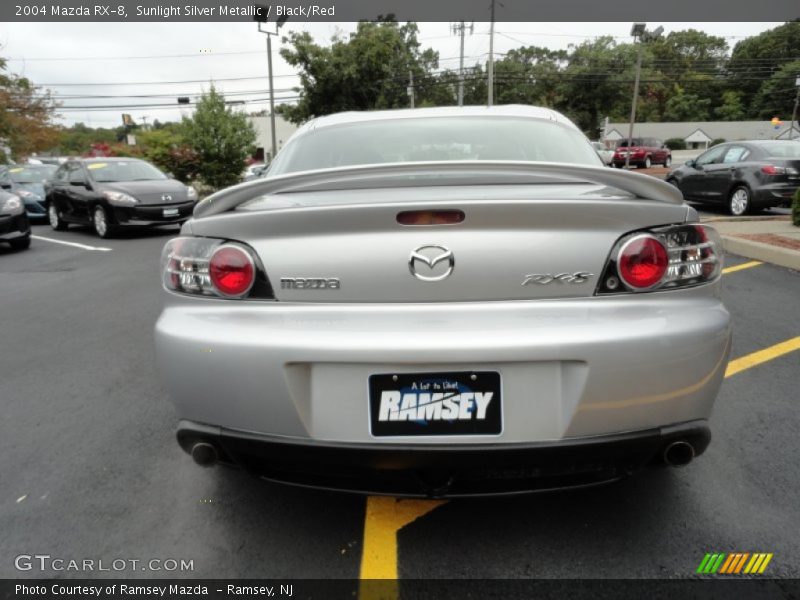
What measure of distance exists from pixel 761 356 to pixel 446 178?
9.40 feet

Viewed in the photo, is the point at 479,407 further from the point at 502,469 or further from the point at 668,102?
the point at 668,102

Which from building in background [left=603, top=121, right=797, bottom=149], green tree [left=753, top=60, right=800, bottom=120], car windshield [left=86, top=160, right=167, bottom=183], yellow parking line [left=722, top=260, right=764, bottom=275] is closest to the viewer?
yellow parking line [left=722, top=260, right=764, bottom=275]

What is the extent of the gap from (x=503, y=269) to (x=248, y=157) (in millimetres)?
19699

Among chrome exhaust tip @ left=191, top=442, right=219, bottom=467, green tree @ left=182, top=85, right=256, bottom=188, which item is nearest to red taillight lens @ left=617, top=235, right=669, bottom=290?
chrome exhaust tip @ left=191, top=442, right=219, bottom=467

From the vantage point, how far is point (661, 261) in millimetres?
1695

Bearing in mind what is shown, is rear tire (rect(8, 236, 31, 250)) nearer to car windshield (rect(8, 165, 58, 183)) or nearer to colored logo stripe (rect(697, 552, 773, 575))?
car windshield (rect(8, 165, 58, 183))

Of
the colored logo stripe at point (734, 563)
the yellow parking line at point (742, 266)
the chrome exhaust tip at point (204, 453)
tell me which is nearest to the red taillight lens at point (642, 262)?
the colored logo stripe at point (734, 563)

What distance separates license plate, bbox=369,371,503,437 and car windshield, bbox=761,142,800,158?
11.0m

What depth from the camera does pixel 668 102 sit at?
75062mm

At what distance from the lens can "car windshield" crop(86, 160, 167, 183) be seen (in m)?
10.9

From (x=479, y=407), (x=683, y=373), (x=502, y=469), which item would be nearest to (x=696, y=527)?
(x=683, y=373)

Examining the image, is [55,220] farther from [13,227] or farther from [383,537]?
[383,537]

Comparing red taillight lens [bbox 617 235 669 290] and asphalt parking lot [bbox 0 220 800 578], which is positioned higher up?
red taillight lens [bbox 617 235 669 290]

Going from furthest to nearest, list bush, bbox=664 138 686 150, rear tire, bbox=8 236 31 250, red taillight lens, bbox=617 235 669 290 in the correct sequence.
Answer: bush, bbox=664 138 686 150 → rear tire, bbox=8 236 31 250 → red taillight lens, bbox=617 235 669 290
